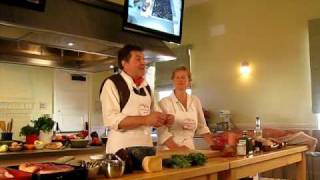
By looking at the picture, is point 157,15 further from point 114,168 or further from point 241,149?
point 114,168

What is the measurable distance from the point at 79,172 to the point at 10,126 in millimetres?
3081

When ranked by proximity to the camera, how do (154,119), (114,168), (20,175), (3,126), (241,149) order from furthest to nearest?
1. (3,126)
2. (241,149)
3. (154,119)
4. (114,168)
5. (20,175)

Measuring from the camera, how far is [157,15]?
3.46 meters

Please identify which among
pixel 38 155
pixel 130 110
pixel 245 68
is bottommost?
pixel 38 155

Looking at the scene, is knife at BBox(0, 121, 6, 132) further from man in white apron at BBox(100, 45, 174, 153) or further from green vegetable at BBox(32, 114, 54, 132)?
man in white apron at BBox(100, 45, 174, 153)

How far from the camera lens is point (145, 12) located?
10.9 feet

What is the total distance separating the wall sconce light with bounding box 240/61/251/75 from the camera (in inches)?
226

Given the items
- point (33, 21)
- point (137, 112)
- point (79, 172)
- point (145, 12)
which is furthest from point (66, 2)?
point (79, 172)

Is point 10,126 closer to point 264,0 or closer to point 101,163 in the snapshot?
point 101,163

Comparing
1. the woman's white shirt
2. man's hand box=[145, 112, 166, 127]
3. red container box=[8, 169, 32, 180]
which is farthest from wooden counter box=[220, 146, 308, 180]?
red container box=[8, 169, 32, 180]

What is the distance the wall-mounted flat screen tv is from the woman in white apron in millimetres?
652

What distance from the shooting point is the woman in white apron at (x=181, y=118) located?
2.76 m

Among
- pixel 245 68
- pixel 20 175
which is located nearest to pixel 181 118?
pixel 20 175

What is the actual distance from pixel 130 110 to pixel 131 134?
0.15m
